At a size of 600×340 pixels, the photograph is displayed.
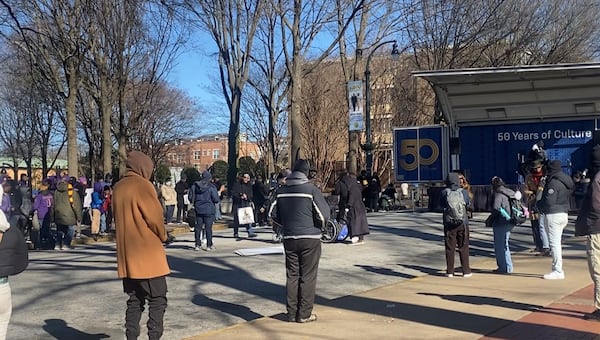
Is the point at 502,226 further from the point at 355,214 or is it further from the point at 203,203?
the point at 203,203

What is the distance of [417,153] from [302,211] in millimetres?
14120

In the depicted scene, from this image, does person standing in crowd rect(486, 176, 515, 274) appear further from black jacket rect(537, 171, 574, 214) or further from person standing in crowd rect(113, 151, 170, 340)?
person standing in crowd rect(113, 151, 170, 340)

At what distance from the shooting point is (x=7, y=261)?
527 centimetres

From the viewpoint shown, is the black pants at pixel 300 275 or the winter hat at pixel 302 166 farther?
the winter hat at pixel 302 166

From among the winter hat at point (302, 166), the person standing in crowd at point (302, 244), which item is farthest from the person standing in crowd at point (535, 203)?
the person standing in crowd at point (302, 244)

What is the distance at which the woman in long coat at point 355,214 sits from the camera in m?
14.5

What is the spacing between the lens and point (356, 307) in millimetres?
8594

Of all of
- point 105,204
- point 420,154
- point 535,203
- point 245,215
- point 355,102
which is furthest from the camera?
point 355,102

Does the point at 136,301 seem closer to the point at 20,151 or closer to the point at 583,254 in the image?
the point at 583,254

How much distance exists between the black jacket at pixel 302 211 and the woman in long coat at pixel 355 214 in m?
6.74

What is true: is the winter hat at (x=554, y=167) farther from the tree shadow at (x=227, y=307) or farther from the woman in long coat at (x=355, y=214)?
the woman in long coat at (x=355, y=214)

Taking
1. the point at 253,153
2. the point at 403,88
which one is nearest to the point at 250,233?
the point at 403,88

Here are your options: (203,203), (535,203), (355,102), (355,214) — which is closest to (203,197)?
(203,203)

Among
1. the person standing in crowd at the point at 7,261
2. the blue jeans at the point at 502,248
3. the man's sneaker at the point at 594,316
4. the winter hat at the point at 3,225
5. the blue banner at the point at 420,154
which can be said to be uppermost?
the blue banner at the point at 420,154
